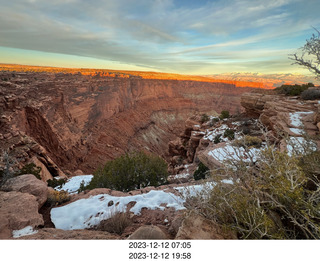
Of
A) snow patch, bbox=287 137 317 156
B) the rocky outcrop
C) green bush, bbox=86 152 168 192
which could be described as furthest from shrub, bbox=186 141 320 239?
green bush, bbox=86 152 168 192

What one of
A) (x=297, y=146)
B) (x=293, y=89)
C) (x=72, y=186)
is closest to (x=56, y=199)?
(x=297, y=146)

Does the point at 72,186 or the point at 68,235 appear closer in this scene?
the point at 68,235

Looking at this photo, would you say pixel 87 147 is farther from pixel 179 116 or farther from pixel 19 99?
pixel 179 116

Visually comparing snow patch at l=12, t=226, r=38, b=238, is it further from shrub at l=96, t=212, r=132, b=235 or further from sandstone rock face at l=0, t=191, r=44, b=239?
shrub at l=96, t=212, r=132, b=235

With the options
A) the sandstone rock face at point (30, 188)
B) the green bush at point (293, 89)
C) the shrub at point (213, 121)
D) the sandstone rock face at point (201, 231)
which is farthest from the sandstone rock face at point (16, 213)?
the shrub at point (213, 121)

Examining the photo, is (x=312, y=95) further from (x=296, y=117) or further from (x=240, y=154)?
(x=240, y=154)

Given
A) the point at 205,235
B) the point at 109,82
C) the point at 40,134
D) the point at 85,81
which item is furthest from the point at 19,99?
the point at 205,235

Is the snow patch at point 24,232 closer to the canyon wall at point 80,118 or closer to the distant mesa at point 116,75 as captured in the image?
the distant mesa at point 116,75
